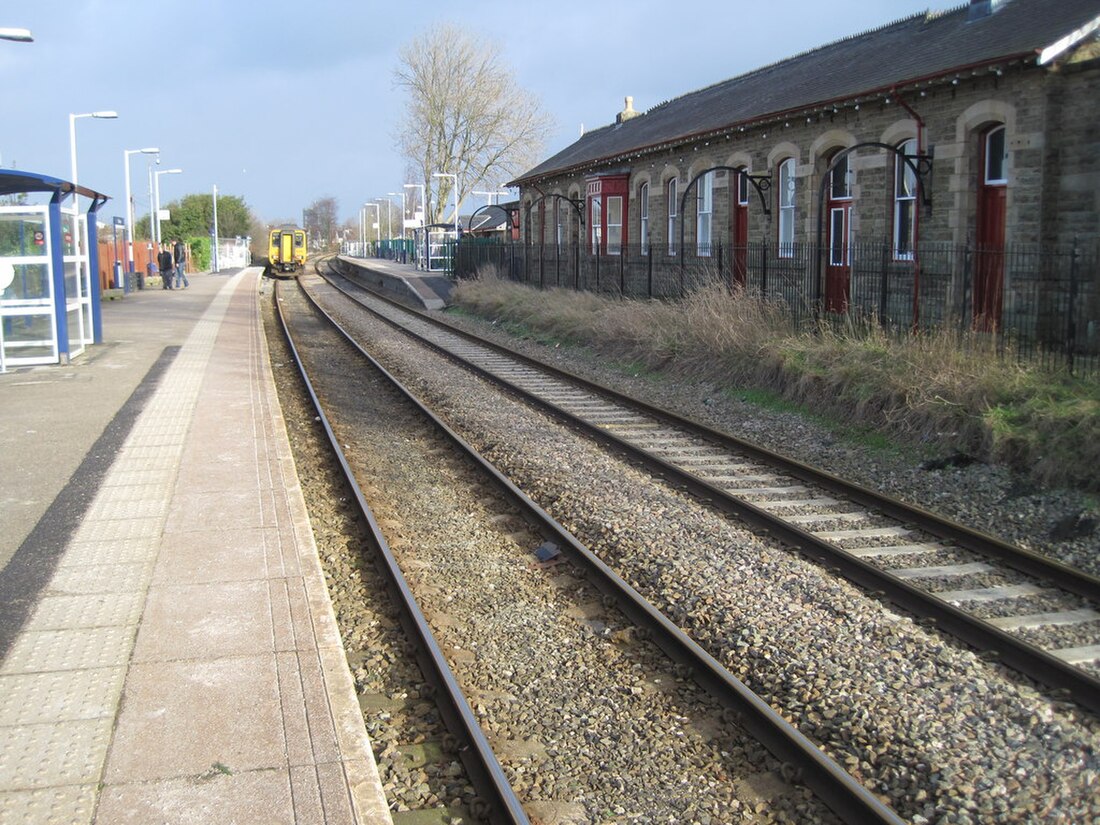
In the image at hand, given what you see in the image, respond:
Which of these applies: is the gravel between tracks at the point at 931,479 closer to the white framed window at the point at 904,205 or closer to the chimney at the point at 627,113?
the white framed window at the point at 904,205

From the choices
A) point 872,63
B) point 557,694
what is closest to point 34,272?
point 557,694

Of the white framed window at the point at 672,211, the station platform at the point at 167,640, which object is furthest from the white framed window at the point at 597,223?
the station platform at the point at 167,640

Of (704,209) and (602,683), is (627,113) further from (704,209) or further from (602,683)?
(602,683)

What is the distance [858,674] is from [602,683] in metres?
1.31

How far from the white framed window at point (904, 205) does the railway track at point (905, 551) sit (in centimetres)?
607

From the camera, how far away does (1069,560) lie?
741 cm

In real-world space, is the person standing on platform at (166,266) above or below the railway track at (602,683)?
above

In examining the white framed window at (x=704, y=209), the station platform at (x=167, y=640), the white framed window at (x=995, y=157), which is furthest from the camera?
the white framed window at (x=704, y=209)

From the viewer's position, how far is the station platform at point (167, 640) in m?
3.96

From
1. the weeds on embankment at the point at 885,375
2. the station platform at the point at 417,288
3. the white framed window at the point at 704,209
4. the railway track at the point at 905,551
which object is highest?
the white framed window at the point at 704,209

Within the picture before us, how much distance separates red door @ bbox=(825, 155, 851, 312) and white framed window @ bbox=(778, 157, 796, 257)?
3.40 ft

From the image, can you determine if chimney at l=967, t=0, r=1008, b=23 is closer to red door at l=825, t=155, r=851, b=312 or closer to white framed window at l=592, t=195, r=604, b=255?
red door at l=825, t=155, r=851, b=312

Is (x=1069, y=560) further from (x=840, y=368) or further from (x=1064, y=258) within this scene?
(x=1064, y=258)

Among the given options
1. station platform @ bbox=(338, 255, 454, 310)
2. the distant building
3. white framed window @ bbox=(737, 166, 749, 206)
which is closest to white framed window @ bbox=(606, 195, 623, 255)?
the distant building
